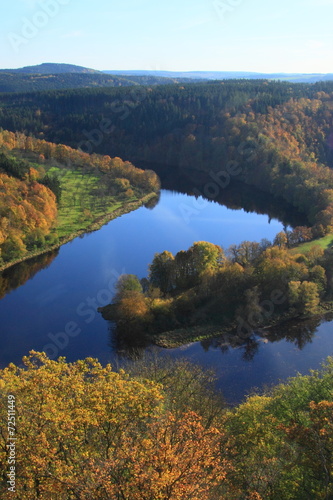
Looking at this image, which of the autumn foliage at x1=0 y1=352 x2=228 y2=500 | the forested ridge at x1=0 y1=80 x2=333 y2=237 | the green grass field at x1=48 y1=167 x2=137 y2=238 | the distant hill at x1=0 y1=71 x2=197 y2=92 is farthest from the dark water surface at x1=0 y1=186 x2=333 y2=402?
the distant hill at x1=0 y1=71 x2=197 y2=92

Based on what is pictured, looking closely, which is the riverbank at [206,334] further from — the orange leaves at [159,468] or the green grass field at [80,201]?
the green grass field at [80,201]

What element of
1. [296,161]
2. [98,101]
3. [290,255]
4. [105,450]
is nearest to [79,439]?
[105,450]

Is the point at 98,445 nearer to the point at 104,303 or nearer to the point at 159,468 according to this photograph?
the point at 159,468

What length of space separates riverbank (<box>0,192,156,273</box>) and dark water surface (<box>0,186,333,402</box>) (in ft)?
2.33

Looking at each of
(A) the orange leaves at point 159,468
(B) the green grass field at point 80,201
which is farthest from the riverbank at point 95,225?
(A) the orange leaves at point 159,468

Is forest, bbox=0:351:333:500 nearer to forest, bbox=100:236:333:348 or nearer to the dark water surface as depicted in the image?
the dark water surface

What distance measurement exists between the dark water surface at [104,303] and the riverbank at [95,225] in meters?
0.71

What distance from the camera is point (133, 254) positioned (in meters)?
40.6

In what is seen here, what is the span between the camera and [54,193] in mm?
50156

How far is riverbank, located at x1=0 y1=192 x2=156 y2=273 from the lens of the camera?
3821cm

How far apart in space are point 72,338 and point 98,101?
92751 millimetres

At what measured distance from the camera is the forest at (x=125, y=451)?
293 inches

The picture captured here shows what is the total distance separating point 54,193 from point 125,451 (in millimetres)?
45359

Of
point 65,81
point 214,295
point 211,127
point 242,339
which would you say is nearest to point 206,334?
point 242,339
